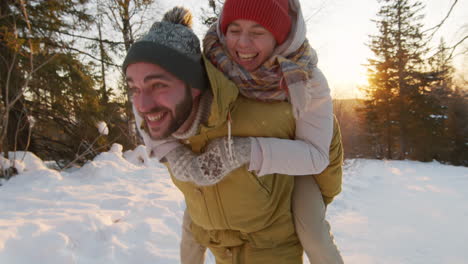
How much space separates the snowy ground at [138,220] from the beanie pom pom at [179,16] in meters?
2.05

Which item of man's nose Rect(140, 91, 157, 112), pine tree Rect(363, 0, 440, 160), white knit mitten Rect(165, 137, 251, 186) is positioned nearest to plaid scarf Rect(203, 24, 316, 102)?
white knit mitten Rect(165, 137, 251, 186)

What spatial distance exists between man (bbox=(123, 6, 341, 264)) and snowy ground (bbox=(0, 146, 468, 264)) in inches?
54.9

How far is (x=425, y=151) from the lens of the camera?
57.8ft

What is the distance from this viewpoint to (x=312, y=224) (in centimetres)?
126

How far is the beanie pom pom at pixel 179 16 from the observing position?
1.13 meters

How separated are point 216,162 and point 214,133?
0.15 metres

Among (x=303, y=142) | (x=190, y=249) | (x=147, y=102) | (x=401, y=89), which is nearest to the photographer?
(x=147, y=102)

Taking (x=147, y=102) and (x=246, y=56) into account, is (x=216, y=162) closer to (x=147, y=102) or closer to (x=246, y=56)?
(x=147, y=102)

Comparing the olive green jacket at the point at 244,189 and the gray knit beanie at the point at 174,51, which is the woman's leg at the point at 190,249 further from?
the gray knit beanie at the point at 174,51

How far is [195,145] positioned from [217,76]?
1.07 feet

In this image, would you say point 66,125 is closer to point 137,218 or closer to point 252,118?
point 137,218

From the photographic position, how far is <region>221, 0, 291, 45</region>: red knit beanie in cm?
115

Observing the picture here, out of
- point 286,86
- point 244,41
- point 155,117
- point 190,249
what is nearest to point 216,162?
point 155,117

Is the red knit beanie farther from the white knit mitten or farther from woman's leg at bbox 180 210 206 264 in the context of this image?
woman's leg at bbox 180 210 206 264
